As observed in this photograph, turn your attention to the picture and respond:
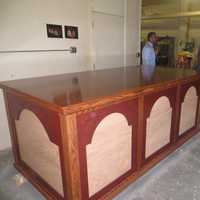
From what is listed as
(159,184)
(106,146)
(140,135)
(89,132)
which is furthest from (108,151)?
(159,184)

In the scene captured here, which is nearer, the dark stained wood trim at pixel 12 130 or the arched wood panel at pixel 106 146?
the arched wood panel at pixel 106 146

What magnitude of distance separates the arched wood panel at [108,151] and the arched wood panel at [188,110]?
96 centimetres

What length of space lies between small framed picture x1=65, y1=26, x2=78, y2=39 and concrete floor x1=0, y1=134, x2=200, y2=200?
1807 millimetres

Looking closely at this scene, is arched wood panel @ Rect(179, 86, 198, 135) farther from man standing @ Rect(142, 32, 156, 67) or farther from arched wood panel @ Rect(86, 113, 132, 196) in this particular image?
man standing @ Rect(142, 32, 156, 67)

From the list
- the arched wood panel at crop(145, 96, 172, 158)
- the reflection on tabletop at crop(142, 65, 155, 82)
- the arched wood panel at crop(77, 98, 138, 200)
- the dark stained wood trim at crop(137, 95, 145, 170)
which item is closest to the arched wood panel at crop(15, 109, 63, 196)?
the arched wood panel at crop(77, 98, 138, 200)

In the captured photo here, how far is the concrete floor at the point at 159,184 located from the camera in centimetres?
156

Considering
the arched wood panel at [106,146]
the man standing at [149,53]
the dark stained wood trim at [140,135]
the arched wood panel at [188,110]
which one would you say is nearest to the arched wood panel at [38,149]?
the arched wood panel at [106,146]

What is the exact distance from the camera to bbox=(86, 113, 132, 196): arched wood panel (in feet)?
4.20

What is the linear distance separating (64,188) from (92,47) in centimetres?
228

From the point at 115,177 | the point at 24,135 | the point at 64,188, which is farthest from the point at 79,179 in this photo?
the point at 24,135

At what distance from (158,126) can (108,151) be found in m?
0.67

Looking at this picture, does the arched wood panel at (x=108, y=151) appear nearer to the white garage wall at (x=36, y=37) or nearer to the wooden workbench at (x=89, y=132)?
the wooden workbench at (x=89, y=132)

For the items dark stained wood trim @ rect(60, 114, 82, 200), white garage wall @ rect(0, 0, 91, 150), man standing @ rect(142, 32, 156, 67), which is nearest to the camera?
dark stained wood trim @ rect(60, 114, 82, 200)

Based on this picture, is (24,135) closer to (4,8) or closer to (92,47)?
(4,8)
